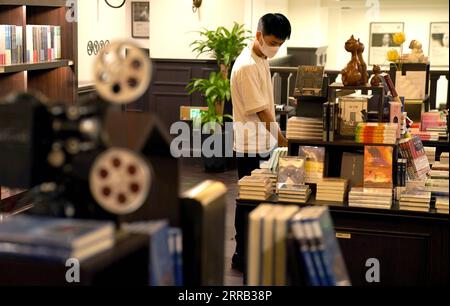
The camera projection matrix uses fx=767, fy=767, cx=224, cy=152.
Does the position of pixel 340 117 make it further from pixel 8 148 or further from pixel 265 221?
pixel 8 148

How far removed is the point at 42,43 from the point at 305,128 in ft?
8.73

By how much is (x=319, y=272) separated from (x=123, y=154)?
2.08 ft

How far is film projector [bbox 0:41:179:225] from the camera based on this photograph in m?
1.78

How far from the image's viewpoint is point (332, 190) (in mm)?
4301

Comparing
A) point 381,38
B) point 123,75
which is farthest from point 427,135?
point 381,38

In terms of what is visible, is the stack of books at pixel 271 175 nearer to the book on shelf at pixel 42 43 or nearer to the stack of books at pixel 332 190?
the stack of books at pixel 332 190

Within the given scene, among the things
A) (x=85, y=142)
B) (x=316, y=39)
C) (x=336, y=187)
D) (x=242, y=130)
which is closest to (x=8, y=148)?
(x=85, y=142)

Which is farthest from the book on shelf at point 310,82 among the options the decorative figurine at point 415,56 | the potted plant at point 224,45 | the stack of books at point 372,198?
the potted plant at point 224,45

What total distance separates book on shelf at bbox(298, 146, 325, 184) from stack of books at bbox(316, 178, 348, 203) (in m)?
0.07

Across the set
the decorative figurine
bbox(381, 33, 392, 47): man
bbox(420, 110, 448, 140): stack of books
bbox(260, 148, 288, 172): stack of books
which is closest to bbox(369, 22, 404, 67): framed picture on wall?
bbox(381, 33, 392, 47): man

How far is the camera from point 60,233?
5.68 feet

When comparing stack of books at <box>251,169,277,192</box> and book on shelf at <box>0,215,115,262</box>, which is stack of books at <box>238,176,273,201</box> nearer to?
stack of books at <box>251,169,277,192</box>

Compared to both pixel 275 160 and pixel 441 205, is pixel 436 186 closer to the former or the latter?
pixel 441 205

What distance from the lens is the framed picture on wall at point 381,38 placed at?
12516mm
